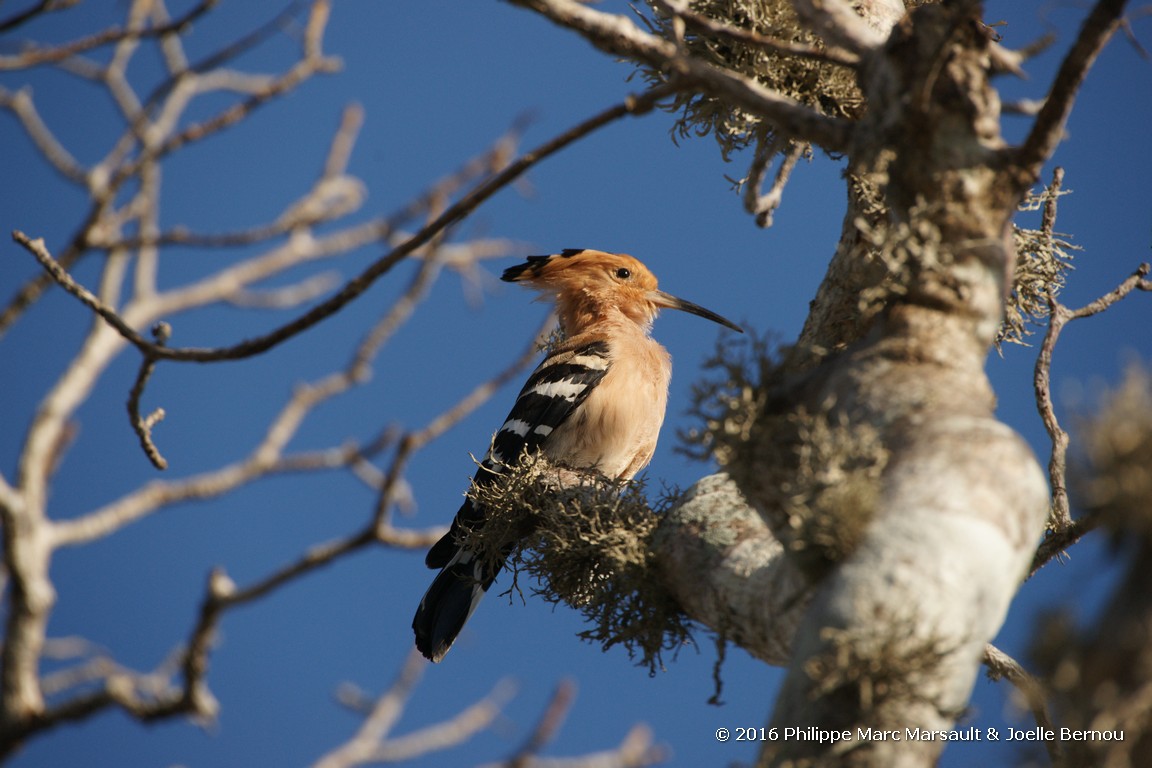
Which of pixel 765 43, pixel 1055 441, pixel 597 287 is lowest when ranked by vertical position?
pixel 1055 441

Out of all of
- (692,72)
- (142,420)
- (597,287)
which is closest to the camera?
(692,72)

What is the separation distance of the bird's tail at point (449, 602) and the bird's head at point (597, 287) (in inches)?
72.0

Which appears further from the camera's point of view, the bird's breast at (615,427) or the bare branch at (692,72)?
the bird's breast at (615,427)

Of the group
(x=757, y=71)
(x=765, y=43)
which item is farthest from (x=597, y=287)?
(x=765, y=43)

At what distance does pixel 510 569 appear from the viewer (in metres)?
4.02

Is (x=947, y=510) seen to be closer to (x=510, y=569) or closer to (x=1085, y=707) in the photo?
(x=1085, y=707)

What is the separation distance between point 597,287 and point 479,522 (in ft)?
7.10

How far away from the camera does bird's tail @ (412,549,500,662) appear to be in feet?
14.2

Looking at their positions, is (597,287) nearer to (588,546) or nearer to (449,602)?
(449,602)

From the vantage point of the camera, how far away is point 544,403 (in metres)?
5.10

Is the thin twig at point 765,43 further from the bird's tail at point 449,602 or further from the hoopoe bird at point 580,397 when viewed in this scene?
the bird's tail at point 449,602

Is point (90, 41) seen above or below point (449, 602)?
above

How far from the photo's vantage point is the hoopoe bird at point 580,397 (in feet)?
14.4

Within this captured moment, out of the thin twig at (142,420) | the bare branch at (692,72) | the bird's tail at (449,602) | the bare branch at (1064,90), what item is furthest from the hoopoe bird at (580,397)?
the bare branch at (1064,90)
